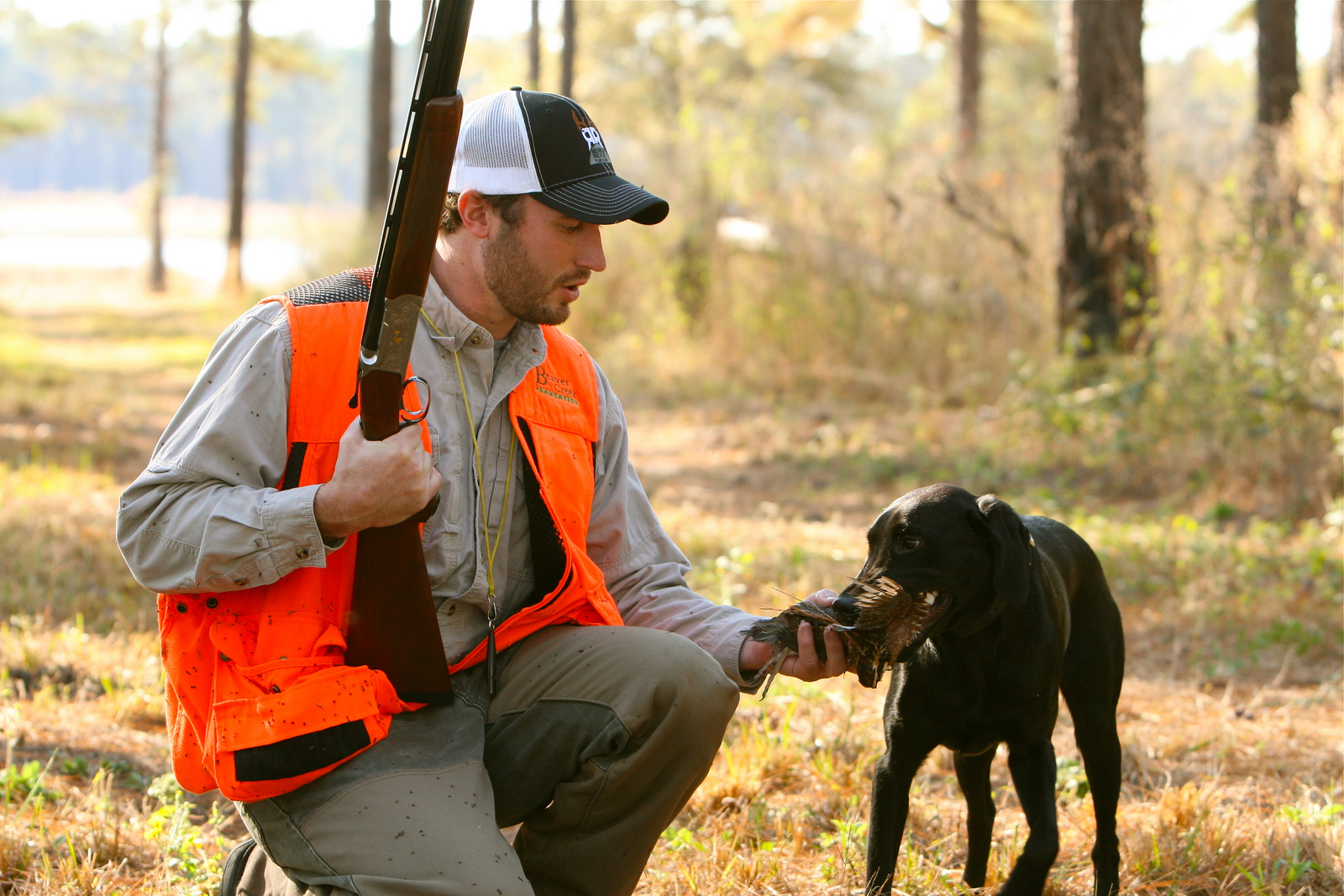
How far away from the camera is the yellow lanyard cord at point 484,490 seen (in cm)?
286

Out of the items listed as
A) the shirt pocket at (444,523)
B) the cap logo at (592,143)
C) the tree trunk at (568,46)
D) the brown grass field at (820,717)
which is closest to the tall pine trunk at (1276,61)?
the brown grass field at (820,717)

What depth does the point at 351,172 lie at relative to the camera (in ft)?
457

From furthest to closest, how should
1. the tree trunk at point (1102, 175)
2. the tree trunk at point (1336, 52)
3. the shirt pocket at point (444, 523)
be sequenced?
the tree trunk at point (1336, 52)
the tree trunk at point (1102, 175)
the shirt pocket at point (444, 523)

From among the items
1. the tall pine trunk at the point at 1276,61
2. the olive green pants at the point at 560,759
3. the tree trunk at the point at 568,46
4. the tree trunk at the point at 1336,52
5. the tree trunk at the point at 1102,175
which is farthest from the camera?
the tree trunk at the point at 568,46

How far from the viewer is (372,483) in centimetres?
242

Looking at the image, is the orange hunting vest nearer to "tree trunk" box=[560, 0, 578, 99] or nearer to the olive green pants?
the olive green pants

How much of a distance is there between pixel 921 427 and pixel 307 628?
8.07 metres

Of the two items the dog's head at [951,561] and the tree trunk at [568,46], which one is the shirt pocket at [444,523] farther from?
the tree trunk at [568,46]

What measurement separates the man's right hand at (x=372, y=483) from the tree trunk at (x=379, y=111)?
65.4 feet

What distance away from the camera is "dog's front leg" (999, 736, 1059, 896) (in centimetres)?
301

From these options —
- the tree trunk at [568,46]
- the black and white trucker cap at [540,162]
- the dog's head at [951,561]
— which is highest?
the tree trunk at [568,46]

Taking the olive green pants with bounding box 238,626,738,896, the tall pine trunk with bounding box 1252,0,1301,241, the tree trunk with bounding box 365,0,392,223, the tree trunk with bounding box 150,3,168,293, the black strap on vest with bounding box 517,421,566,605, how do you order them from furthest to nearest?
1. the tree trunk with bounding box 150,3,168,293
2. the tree trunk with bounding box 365,0,392,223
3. the tall pine trunk with bounding box 1252,0,1301,241
4. the black strap on vest with bounding box 517,421,566,605
5. the olive green pants with bounding box 238,626,738,896

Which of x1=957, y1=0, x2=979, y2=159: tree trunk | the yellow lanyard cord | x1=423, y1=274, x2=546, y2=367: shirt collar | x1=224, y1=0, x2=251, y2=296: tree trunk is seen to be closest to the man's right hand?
the yellow lanyard cord

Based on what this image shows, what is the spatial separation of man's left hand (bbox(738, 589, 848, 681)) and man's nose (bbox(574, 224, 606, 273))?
0.99 m
